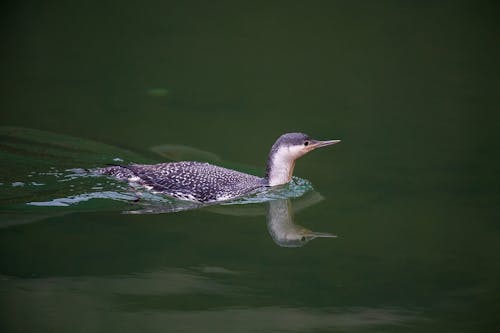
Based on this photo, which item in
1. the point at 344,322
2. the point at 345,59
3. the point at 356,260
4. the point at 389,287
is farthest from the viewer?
the point at 345,59

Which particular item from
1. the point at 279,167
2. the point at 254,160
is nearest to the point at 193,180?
the point at 279,167

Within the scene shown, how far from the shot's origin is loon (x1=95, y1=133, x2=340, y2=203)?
617 cm

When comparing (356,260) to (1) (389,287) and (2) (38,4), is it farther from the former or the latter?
(2) (38,4)

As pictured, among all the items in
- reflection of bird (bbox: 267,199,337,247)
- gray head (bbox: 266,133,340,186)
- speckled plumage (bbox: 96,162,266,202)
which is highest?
gray head (bbox: 266,133,340,186)

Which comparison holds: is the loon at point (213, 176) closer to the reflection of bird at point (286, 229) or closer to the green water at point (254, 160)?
the green water at point (254, 160)

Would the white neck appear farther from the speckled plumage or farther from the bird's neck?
the speckled plumage

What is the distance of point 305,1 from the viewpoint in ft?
34.4

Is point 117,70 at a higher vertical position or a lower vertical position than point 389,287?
higher

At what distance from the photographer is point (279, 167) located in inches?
251

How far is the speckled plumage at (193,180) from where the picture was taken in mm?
6160

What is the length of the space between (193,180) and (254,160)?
35.1 inches

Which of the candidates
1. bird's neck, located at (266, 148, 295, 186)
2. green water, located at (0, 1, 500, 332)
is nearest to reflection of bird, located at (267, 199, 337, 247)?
green water, located at (0, 1, 500, 332)

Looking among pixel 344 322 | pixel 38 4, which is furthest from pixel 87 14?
pixel 344 322

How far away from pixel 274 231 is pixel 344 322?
139 cm
